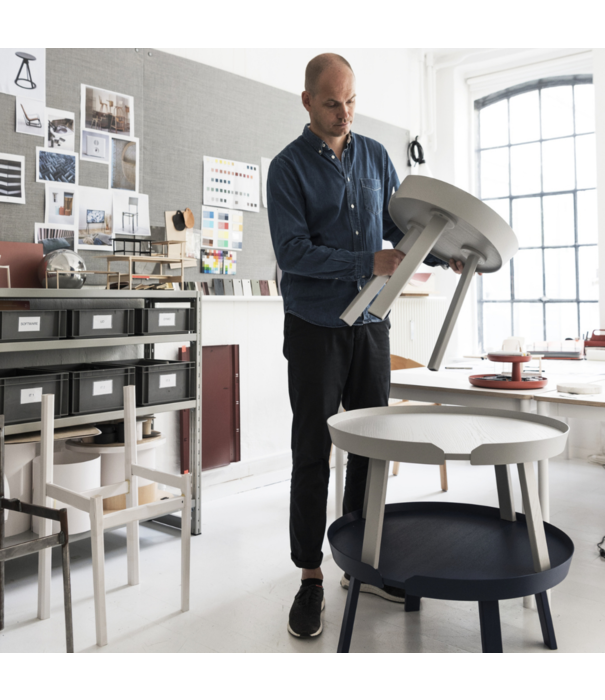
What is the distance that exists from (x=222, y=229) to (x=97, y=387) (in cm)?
128

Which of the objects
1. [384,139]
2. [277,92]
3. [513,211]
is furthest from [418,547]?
[513,211]

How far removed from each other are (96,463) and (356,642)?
1.12 metres

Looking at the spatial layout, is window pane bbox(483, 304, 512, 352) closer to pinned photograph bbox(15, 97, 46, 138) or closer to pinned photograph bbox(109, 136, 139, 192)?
pinned photograph bbox(109, 136, 139, 192)

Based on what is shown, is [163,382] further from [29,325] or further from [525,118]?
[525,118]

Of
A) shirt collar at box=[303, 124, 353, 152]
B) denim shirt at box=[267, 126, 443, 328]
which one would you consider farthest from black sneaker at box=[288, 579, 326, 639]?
shirt collar at box=[303, 124, 353, 152]

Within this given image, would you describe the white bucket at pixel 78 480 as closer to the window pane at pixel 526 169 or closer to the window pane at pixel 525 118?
the window pane at pixel 526 169

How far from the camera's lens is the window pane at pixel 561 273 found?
4500mm

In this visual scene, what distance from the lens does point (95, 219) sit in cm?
273

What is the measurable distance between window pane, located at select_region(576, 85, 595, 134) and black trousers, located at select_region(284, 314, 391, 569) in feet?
11.0

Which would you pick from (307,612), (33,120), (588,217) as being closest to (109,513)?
(307,612)
